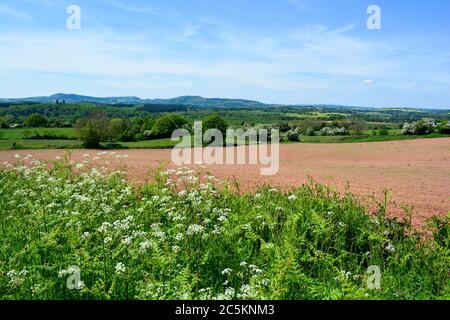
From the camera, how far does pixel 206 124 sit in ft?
172

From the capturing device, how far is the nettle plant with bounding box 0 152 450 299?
617 cm

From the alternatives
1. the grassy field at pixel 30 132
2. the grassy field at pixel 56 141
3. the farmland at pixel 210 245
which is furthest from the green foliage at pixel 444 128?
the grassy field at pixel 30 132

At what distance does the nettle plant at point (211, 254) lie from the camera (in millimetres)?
6171

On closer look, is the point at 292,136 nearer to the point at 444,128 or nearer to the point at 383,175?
Answer: the point at 444,128

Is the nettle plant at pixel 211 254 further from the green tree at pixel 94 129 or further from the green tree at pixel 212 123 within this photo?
the green tree at pixel 212 123

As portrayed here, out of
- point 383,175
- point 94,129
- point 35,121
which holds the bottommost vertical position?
point 383,175

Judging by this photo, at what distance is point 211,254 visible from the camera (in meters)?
7.72

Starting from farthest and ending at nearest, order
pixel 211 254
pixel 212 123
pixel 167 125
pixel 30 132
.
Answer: pixel 167 125 < pixel 212 123 < pixel 30 132 < pixel 211 254

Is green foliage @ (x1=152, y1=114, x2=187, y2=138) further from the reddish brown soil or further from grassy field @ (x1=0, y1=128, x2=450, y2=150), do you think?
the reddish brown soil

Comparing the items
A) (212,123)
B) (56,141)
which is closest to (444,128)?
(212,123)

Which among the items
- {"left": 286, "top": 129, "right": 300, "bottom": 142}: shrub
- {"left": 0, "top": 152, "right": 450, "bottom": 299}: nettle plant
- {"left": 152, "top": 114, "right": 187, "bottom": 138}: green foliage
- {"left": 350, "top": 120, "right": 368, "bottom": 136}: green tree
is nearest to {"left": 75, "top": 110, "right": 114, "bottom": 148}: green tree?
{"left": 152, "top": 114, "right": 187, "bottom": 138}: green foliage
